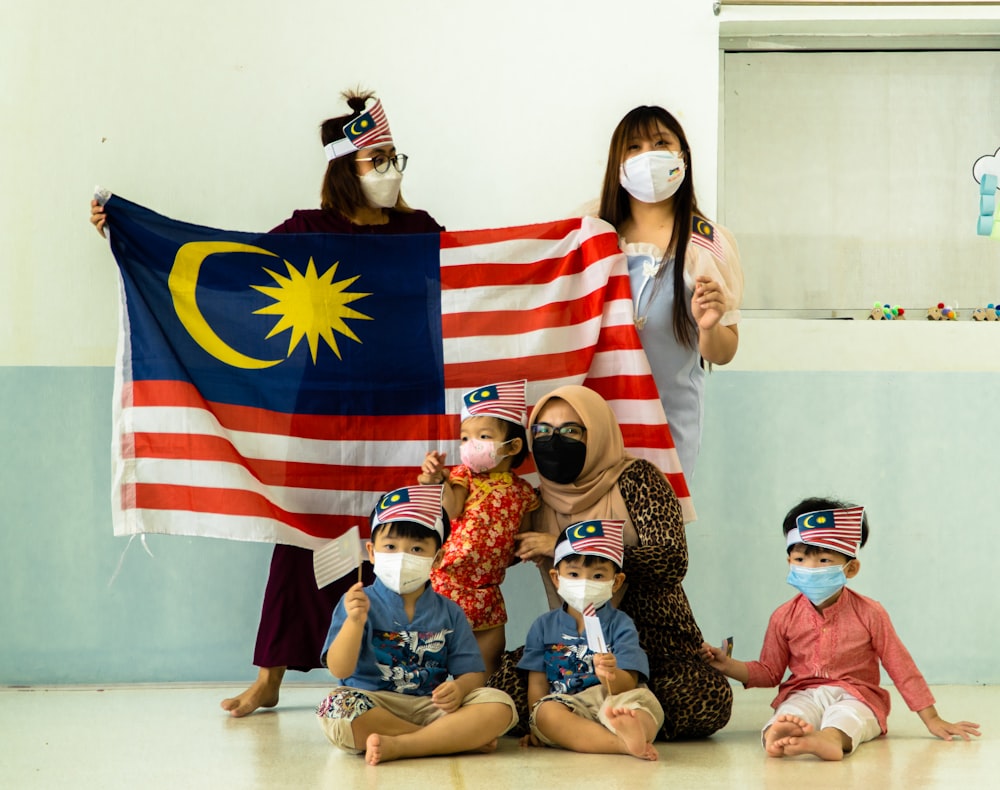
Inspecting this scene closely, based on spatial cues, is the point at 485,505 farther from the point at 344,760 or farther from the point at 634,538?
the point at 344,760

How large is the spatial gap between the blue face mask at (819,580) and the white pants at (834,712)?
0.23 meters

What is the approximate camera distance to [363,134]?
3.30 meters

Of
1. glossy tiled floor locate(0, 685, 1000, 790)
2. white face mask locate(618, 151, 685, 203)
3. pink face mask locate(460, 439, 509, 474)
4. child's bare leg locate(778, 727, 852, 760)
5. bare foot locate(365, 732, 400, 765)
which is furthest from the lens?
white face mask locate(618, 151, 685, 203)

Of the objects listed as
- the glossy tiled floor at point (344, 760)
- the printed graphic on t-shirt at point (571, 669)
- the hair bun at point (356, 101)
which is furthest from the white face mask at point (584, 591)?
the hair bun at point (356, 101)

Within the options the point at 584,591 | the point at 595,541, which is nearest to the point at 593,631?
the point at 584,591

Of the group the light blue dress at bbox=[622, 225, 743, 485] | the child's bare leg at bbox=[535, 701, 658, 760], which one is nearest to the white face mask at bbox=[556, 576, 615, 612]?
the child's bare leg at bbox=[535, 701, 658, 760]

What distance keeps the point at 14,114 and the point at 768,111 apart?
2.51 m

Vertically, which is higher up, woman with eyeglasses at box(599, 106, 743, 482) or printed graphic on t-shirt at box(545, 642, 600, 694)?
woman with eyeglasses at box(599, 106, 743, 482)

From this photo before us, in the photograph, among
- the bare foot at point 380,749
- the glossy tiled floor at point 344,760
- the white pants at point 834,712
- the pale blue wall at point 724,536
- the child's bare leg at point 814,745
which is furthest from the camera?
the pale blue wall at point 724,536

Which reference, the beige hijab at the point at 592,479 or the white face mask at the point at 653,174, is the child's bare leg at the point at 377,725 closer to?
the beige hijab at the point at 592,479

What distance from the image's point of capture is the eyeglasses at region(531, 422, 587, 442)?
9.64ft

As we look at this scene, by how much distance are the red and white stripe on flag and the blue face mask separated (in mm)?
360

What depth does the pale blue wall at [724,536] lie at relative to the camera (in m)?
3.73

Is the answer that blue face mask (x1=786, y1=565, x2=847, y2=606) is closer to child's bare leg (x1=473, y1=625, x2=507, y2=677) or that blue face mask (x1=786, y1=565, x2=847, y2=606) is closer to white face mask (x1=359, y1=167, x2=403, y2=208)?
child's bare leg (x1=473, y1=625, x2=507, y2=677)
